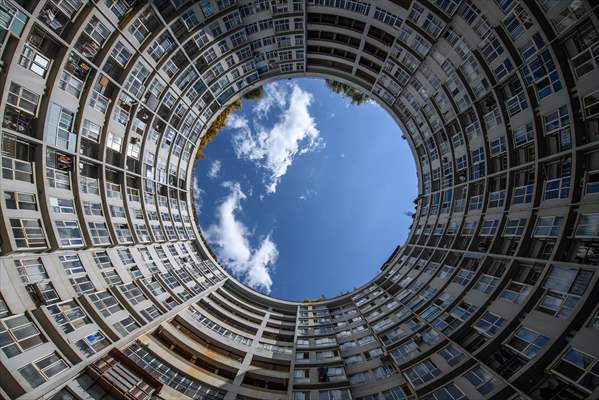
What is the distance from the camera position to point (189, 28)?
30781 millimetres

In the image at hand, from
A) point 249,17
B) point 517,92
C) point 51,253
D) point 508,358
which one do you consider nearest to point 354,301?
point 508,358

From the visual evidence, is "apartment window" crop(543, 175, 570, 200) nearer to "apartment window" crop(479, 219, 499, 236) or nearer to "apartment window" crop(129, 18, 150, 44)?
"apartment window" crop(479, 219, 499, 236)

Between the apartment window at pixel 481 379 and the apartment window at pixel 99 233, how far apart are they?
117ft

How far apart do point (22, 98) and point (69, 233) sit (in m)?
11.4

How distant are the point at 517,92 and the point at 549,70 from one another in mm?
3470

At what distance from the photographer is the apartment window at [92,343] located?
808 inches

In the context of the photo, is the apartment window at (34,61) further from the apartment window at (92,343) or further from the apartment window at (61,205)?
the apartment window at (92,343)

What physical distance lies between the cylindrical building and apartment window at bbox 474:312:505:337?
212 mm

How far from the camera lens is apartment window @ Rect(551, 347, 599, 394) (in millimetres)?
15258

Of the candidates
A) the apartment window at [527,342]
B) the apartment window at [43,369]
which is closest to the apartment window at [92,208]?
the apartment window at [43,369]

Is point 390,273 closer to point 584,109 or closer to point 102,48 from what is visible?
point 584,109

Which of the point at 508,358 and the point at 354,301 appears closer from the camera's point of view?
the point at 508,358

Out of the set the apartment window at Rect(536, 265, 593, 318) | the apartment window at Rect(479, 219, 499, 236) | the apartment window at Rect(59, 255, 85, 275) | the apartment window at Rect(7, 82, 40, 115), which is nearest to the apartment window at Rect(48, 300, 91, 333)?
the apartment window at Rect(59, 255, 85, 275)

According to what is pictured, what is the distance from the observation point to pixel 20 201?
66.4 ft
